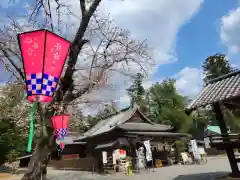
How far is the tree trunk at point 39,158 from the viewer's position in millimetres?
8820

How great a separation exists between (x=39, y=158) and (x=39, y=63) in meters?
5.21

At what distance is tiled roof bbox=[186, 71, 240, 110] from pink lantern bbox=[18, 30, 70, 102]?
243 inches

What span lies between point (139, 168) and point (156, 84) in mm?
24751

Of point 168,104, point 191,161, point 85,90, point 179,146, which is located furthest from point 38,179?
point 168,104

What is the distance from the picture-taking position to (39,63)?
530 cm

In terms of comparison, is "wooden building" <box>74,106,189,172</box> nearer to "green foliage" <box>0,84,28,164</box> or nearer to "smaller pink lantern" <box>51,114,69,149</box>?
"green foliage" <box>0,84,28,164</box>

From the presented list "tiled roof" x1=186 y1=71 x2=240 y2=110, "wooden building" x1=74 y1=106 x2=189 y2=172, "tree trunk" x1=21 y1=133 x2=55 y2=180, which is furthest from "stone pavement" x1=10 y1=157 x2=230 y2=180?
"tree trunk" x1=21 y1=133 x2=55 y2=180

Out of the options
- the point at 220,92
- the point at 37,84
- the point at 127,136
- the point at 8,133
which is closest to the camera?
the point at 37,84

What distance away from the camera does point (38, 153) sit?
9.20 metres

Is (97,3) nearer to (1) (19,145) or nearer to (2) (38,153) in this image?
(2) (38,153)

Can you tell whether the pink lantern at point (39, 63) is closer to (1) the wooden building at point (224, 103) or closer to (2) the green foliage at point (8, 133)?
(1) the wooden building at point (224, 103)

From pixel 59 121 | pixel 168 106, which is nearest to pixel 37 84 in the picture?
pixel 59 121

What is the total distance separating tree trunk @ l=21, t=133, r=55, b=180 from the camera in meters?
8.82

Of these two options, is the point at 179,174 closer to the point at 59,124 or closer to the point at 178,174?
the point at 178,174
